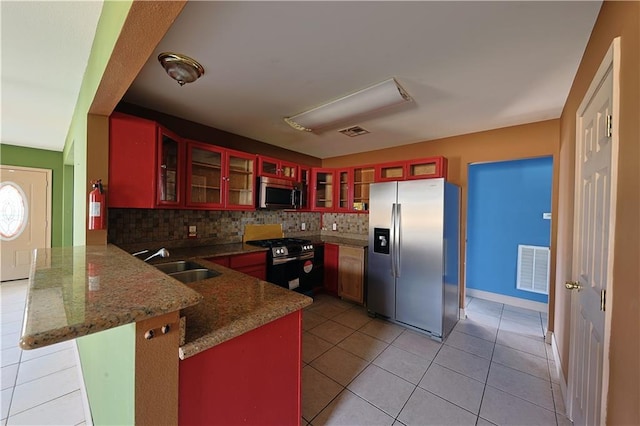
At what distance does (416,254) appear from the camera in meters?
2.75

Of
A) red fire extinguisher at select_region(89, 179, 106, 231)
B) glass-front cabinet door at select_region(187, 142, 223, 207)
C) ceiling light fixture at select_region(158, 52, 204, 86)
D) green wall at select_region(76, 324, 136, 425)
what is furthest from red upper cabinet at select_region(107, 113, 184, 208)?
green wall at select_region(76, 324, 136, 425)

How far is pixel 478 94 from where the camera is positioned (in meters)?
2.10

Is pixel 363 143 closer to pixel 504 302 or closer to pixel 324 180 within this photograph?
pixel 324 180

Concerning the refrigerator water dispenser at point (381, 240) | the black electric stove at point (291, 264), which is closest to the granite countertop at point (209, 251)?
the black electric stove at point (291, 264)

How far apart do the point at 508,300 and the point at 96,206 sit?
5004 millimetres

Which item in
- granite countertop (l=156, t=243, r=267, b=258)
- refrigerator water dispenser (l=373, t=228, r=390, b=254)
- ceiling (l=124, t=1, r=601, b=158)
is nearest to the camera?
ceiling (l=124, t=1, r=601, b=158)

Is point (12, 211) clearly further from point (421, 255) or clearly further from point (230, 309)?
point (421, 255)

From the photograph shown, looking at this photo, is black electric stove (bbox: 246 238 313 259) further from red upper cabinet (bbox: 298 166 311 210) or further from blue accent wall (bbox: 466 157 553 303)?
blue accent wall (bbox: 466 157 553 303)

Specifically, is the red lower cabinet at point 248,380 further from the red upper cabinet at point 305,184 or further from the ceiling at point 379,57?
the red upper cabinet at point 305,184

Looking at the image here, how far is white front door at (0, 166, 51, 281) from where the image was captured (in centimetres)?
411

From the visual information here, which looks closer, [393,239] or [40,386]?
[40,386]

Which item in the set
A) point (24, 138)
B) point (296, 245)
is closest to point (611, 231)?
point (296, 245)

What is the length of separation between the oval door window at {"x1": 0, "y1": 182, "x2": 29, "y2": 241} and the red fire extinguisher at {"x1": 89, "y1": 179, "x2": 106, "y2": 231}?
4023 mm

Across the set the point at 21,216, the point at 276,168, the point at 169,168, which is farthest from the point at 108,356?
the point at 21,216
